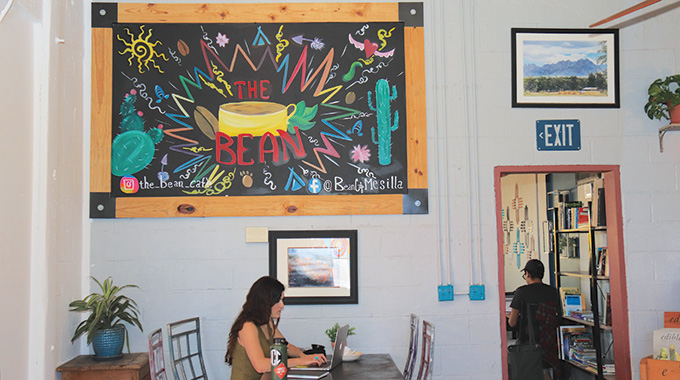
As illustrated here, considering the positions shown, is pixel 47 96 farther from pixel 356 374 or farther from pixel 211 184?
pixel 356 374

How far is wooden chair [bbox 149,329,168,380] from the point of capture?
348 centimetres

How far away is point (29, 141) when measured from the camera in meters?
3.73

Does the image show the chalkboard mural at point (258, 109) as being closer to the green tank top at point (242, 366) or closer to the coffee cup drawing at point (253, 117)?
the coffee cup drawing at point (253, 117)

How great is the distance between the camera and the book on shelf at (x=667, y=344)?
4195 millimetres

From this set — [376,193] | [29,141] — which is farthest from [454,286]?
[29,141]

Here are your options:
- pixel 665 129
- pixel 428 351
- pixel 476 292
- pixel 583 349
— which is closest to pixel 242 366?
pixel 428 351

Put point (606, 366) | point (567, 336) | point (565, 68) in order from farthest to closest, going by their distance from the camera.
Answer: point (567, 336) < point (606, 366) < point (565, 68)

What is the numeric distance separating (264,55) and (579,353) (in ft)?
12.7

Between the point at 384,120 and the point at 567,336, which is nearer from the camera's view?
the point at 384,120

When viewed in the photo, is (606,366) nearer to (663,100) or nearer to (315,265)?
(663,100)

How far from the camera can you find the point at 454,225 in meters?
4.58

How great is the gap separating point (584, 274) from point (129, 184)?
4.11m

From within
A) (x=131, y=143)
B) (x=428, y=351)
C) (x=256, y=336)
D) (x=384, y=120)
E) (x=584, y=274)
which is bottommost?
(x=428, y=351)

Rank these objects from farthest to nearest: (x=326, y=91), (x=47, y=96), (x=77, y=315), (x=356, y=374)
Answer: (x=326, y=91)
(x=77, y=315)
(x=47, y=96)
(x=356, y=374)
